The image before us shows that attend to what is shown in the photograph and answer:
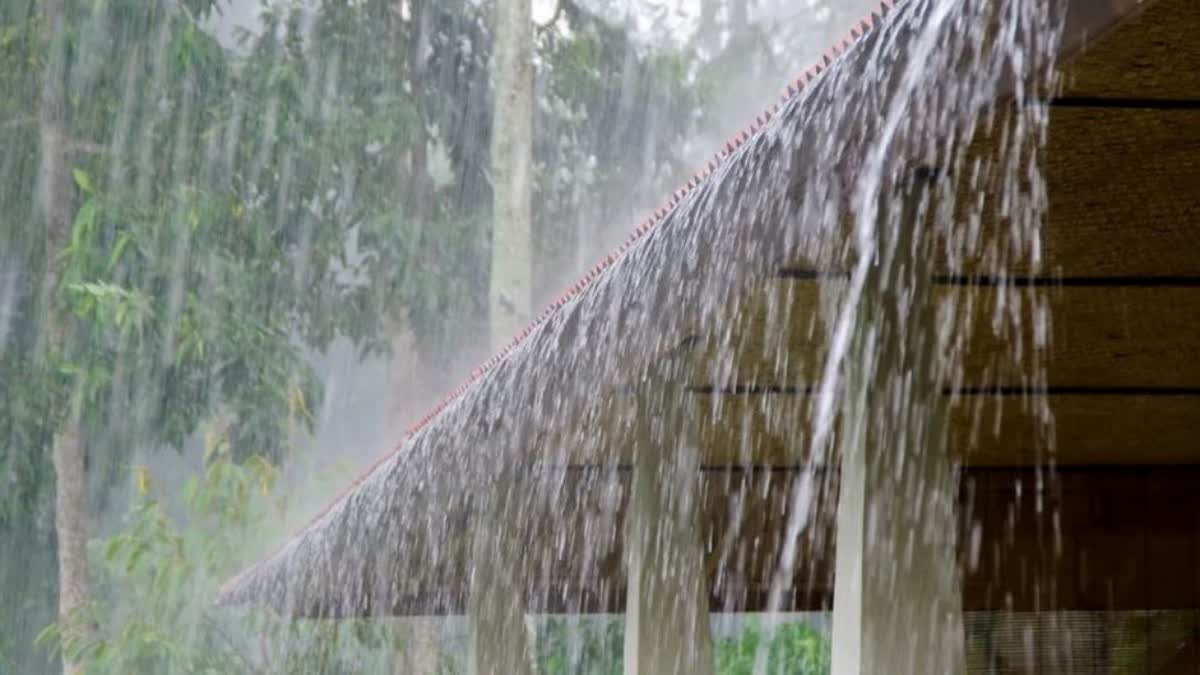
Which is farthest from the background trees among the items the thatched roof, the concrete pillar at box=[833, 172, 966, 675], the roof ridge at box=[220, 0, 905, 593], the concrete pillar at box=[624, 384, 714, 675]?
the concrete pillar at box=[833, 172, 966, 675]

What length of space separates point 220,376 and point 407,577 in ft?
28.7

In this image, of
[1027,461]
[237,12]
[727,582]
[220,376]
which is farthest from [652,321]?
[237,12]

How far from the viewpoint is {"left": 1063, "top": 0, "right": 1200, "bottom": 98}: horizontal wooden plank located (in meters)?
1.77

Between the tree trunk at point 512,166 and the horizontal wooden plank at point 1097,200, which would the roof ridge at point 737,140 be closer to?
the horizontal wooden plank at point 1097,200

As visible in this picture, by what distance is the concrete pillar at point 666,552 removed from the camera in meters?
3.72

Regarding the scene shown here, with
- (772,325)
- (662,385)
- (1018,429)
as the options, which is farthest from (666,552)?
(1018,429)

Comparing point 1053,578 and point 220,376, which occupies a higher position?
point 220,376

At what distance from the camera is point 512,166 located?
16062 millimetres

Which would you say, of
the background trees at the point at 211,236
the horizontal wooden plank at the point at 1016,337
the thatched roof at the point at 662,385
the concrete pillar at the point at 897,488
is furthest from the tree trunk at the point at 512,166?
the concrete pillar at the point at 897,488

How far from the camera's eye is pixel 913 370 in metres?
2.54

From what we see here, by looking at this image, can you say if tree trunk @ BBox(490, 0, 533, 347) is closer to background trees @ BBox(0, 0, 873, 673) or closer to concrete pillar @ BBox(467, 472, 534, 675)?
background trees @ BBox(0, 0, 873, 673)

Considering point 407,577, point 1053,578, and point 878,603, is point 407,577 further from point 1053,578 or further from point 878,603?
point 878,603

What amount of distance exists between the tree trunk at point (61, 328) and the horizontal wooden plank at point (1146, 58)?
13629 millimetres

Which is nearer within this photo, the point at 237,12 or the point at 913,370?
the point at 913,370
